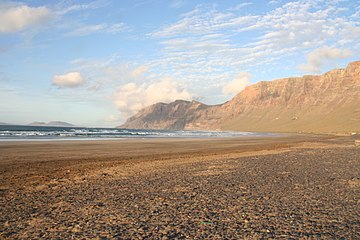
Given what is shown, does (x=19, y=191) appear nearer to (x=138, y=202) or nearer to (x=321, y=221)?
(x=138, y=202)

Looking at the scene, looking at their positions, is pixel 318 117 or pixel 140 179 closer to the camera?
pixel 140 179

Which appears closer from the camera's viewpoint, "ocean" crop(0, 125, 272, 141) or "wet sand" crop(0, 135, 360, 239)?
"wet sand" crop(0, 135, 360, 239)

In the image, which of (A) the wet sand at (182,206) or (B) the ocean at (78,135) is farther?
(B) the ocean at (78,135)

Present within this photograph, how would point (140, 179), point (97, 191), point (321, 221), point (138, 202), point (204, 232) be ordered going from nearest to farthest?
point (204, 232) → point (321, 221) → point (138, 202) → point (97, 191) → point (140, 179)

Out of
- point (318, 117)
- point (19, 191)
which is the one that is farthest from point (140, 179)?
point (318, 117)

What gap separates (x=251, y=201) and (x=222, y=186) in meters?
2.46

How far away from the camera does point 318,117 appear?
184 m

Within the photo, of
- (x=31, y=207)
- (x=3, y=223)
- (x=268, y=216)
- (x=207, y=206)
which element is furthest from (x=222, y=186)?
(x=3, y=223)

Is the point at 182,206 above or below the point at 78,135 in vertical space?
below

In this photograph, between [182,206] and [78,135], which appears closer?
[182,206]

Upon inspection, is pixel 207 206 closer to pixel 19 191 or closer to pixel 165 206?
pixel 165 206

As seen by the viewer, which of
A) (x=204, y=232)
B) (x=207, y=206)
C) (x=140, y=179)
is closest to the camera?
(x=204, y=232)

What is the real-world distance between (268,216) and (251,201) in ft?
4.97

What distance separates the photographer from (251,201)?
8.79 m
